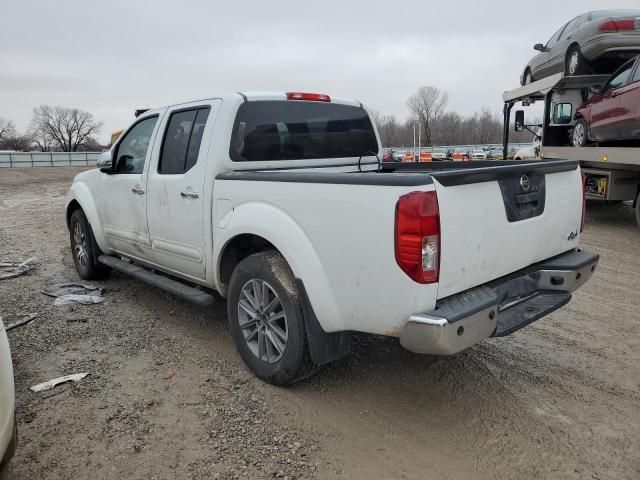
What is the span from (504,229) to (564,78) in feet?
30.1

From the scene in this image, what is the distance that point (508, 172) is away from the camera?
301 centimetres

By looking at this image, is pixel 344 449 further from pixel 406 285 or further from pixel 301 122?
pixel 301 122

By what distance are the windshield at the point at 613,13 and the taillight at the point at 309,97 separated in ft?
26.8

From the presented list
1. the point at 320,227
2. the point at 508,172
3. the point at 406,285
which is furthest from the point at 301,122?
the point at 406,285

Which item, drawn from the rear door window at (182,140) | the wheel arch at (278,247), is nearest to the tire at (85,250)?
the rear door window at (182,140)

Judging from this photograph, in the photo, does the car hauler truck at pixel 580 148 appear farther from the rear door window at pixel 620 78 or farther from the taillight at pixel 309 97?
the taillight at pixel 309 97

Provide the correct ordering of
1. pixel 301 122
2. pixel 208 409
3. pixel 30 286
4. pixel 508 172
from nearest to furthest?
pixel 508 172 → pixel 208 409 → pixel 301 122 → pixel 30 286

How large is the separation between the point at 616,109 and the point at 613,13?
276cm

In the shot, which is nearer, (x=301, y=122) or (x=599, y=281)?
(x=301, y=122)

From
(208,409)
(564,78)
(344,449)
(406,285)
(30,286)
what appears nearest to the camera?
(406,285)

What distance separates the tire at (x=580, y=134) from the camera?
33.2 feet

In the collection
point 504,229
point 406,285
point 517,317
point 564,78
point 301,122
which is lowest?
point 517,317

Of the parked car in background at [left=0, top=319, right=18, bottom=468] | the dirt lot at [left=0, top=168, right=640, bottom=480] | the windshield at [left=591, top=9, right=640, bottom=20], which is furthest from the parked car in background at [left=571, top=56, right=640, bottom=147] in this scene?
the parked car in background at [left=0, top=319, right=18, bottom=468]

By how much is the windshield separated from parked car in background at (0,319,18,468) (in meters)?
11.2
